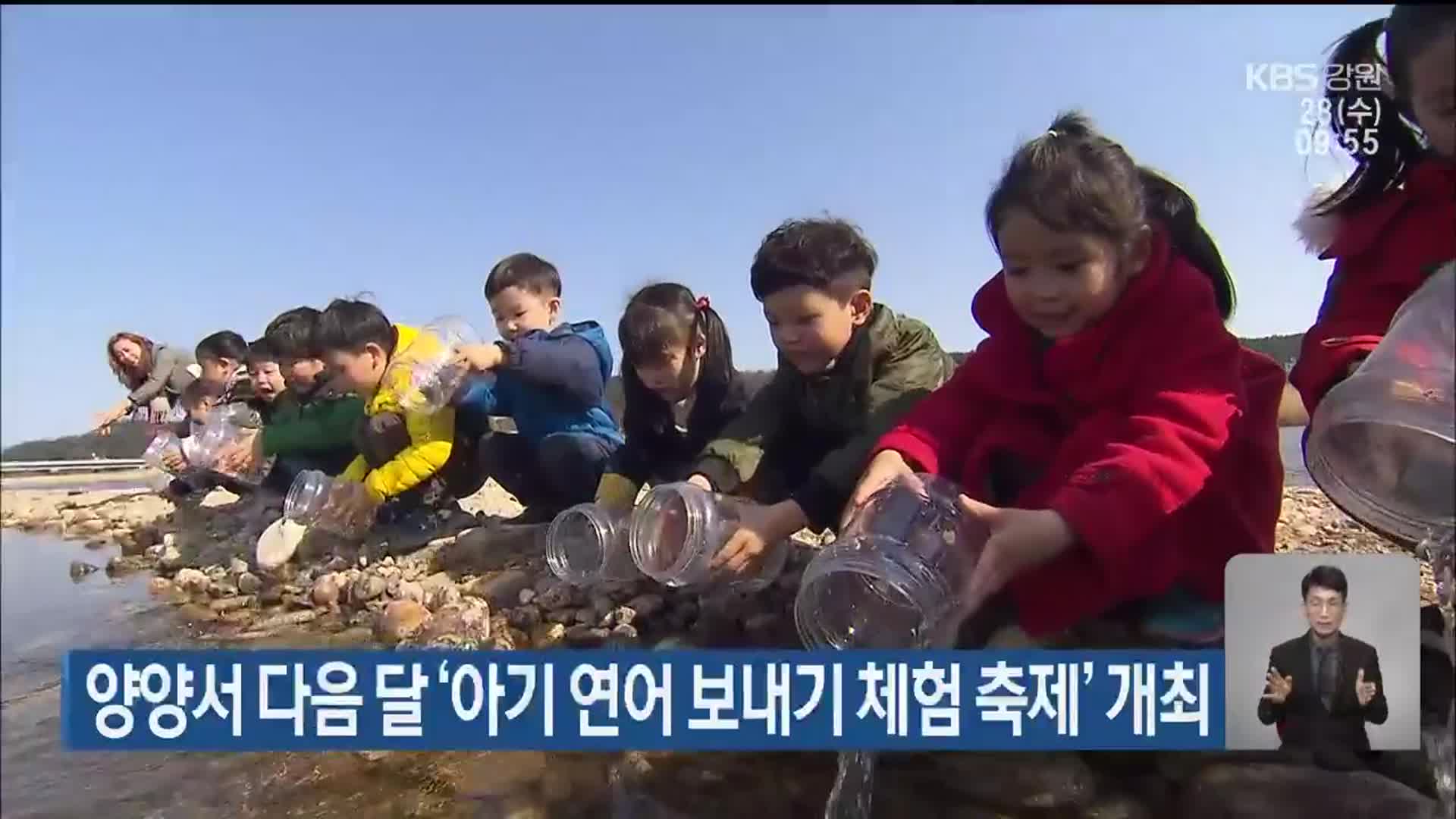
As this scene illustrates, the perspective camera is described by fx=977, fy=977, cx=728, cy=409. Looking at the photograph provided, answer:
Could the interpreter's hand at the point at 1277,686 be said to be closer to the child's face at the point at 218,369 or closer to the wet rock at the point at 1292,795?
the wet rock at the point at 1292,795

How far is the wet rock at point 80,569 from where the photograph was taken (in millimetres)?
2384

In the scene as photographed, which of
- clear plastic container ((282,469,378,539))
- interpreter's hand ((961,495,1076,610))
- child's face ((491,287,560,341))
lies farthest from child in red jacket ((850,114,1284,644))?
clear plastic container ((282,469,378,539))

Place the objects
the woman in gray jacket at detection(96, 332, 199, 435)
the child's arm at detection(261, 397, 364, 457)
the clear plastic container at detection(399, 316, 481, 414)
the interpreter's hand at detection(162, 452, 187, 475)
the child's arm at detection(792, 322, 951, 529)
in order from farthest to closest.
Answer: the interpreter's hand at detection(162, 452, 187, 475) < the child's arm at detection(261, 397, 364, 457) < the clear plastic container at detection(399, 316, 481, 414) < the woman in gray jacket at detection(96, 332, 199, 435) < the child's arm at detection(792, 322, 951, 529)

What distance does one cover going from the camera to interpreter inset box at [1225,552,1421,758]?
1.23 m

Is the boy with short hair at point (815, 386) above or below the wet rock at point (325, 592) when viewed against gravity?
above

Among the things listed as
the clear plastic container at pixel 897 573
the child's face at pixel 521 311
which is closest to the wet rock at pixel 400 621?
the child's face at pixel 521 311

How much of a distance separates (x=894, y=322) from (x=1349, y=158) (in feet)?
2.27

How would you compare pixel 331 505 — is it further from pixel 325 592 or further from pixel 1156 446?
pixel 1156 446

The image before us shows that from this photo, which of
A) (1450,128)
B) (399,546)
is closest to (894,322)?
(1450,128)

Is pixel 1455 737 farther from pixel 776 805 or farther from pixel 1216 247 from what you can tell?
pixel 776 805

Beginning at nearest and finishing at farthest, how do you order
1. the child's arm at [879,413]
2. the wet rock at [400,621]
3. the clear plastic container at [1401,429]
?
the clear plastic container at [1401,429], the child's arm at [879,413], the wet rock at [400,621]

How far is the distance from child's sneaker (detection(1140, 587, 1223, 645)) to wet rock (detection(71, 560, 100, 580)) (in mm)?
2373

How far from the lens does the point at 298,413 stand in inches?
102

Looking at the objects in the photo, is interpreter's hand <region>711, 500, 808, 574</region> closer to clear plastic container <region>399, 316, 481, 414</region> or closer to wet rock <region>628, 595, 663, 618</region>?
wet rock <region>628, 595, 663, 618</region>
